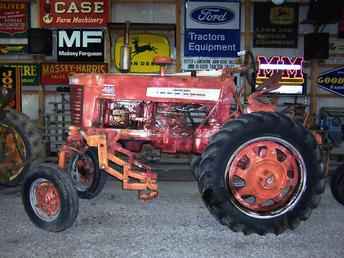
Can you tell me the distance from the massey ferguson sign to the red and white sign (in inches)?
14.6

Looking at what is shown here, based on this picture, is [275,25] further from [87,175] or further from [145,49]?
[87,175]

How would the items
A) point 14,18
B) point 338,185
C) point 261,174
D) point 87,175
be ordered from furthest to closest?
point 14,18, point 87,175, point 338,185, point 261,174

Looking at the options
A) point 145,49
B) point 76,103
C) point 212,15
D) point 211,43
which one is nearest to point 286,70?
point 211,43

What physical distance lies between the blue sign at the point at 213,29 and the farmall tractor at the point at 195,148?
18.4 ft

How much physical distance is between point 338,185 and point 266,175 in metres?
1.73

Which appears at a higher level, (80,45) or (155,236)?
(80,45)

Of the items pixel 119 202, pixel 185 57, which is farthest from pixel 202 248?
pixel 185 57

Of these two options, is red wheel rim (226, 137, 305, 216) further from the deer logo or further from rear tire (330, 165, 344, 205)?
the deer logo

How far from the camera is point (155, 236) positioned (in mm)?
4832

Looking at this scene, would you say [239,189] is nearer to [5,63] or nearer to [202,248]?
[202,248]

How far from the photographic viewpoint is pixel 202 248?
451 cm

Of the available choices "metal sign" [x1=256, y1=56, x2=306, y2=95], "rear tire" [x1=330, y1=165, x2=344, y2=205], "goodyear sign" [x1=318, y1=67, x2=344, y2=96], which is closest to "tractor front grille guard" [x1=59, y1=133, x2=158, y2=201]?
"rear tire" [x1=330, y1=165, x2=344, y2=205]

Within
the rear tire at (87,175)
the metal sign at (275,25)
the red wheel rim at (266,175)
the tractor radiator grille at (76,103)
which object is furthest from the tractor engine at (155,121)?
the metal sign at (275,25)

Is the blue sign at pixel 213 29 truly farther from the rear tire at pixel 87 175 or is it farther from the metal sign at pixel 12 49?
the rear tire at pixel 87 175
